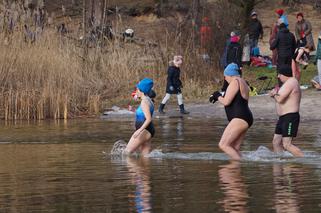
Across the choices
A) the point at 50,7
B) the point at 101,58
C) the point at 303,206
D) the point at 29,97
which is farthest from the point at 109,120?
the point at 50,7

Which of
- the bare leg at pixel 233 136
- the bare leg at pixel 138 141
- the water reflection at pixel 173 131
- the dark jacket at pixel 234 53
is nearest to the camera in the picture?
the bare leg at pixel 233 136

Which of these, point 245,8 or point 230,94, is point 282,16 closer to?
point 245,8

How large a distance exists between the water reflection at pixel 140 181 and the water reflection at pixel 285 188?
4.38 feet

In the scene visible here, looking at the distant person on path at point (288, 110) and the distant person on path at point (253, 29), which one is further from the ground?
the distant person on path at point (253, 29)

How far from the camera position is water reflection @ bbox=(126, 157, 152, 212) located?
10461 millimetres

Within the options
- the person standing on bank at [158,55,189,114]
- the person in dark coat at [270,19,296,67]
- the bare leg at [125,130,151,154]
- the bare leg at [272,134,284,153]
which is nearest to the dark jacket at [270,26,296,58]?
the person in dark coat at [270,19,296,67]

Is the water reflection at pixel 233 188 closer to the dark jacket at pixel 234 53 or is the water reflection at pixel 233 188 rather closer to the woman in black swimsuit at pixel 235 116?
the woman in black swimsuit at pixel 235 116

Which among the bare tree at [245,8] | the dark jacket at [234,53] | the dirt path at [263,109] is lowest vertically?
the dirt path at [263,109]

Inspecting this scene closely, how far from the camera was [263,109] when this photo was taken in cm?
2428

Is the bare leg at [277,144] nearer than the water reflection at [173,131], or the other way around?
the bare leg at [277,144]

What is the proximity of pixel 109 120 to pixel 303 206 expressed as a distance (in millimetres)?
13792

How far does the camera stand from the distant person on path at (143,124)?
1548 cm

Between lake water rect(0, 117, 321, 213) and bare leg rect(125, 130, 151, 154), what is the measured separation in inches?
10.8

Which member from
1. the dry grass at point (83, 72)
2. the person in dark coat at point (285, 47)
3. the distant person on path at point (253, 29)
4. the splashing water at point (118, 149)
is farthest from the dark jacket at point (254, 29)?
the splashing water at point (118, 149)
